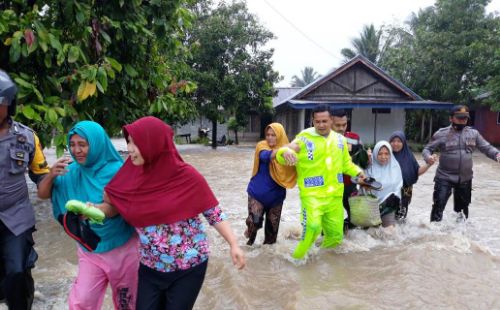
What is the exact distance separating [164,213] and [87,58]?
272 centimetres

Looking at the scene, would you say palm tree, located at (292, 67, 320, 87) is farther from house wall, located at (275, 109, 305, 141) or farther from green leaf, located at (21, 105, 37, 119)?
green leaf, located at (21, 105, 37, 119)

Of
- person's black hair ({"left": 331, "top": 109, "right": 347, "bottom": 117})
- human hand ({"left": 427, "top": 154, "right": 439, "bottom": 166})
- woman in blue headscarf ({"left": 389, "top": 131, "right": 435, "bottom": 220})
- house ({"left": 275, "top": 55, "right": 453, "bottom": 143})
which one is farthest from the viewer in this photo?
house ({"left": 275, "top": 55, "right": 453, "bottom": 143})

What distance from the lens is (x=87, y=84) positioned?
12.2ft

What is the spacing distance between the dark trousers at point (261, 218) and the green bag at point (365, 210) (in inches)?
30.3

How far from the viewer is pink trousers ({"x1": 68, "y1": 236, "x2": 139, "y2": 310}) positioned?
2.45 m

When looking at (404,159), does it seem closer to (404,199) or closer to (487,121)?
(404,199)

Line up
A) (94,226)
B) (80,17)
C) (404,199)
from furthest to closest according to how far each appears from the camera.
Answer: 1. (404,199)
2. (80,17)
3. (94,226)

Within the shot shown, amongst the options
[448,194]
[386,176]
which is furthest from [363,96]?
[386,176]

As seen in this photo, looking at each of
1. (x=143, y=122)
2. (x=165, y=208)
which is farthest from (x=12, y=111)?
(x=165, y=208)

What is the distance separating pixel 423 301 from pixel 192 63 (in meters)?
16.7

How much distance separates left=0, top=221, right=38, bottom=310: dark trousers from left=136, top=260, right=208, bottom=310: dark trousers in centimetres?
88

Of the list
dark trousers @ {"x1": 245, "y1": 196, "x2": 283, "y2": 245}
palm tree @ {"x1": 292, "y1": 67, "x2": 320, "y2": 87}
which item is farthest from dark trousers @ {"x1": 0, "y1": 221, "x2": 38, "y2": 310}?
palm tree @ {"x1": 292, "y1": 67, "x2": 320, "y2": 87}

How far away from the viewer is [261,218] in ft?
15.0

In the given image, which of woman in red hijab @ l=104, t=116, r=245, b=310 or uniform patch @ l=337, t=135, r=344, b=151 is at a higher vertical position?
uniform patch @ l=337, t=135, r=344, b=151
